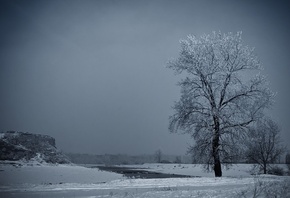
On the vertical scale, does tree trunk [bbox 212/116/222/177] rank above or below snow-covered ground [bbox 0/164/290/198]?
above

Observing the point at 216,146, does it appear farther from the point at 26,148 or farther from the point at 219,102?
the point at 26,148

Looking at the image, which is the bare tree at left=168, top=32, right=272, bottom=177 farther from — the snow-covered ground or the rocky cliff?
the rocky cliff

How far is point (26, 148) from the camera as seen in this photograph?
4178cm

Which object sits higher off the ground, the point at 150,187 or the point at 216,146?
the point at 216,146

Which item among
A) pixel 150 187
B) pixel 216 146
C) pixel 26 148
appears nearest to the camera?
pixel 150 187

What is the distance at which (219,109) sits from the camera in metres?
19.3

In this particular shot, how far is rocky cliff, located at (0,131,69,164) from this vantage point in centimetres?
3836

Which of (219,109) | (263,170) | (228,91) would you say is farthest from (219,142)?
(263,170)

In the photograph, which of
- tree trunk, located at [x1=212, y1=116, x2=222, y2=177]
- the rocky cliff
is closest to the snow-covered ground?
tree trunk, located at [x1=212, y1=116, x2=222, y2=177]

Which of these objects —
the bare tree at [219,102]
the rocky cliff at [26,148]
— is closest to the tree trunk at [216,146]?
the bare tree at [219,102]

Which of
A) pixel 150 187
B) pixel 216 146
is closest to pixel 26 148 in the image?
pixel 216 146

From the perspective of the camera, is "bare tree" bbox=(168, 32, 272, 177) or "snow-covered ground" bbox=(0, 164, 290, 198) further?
"bare tree" bbox=(168, 32, 272, 177)

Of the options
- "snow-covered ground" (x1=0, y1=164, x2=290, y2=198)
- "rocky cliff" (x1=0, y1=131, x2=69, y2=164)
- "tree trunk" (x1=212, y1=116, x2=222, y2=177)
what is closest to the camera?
"snow-covered ground" (x1=0, y1=164, x2=290, y2=198)

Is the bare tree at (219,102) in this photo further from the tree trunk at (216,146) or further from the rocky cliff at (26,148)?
the rocky cliff at (26,148)
